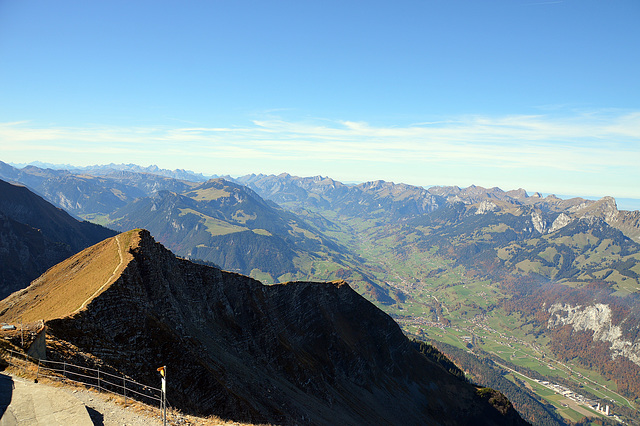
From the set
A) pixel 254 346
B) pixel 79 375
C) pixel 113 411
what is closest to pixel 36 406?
pixel 113 411

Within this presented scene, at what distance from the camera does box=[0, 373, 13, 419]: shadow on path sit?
2378 centimetres

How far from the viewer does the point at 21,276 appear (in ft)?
544

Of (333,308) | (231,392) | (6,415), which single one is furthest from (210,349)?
(333,308)

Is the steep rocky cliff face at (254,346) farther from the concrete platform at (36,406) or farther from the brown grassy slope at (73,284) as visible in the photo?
the concrete platform at (36,406)

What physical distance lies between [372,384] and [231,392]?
7363 cm

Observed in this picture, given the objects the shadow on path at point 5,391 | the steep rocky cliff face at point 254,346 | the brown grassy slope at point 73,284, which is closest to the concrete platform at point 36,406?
the shadow on path at point 5,391

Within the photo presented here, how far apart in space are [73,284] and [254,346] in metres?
38.4

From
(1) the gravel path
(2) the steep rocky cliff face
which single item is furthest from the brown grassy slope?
(1) the gravel path

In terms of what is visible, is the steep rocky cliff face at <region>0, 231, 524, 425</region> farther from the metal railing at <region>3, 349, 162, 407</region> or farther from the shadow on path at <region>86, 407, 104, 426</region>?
the shadow on path at <region>86, 407, 104, 426</region>

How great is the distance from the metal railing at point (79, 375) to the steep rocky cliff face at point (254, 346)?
63.7 inches

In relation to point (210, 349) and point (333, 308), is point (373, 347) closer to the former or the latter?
point (333, 308)

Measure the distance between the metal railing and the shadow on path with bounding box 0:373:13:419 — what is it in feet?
8.38

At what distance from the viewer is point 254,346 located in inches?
2830

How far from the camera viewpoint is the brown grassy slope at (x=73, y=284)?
46.9 metres
